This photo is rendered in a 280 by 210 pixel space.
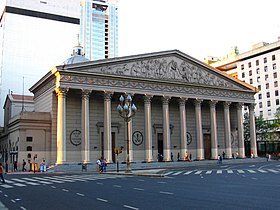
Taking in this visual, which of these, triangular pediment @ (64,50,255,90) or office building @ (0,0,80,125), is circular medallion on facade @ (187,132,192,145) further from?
office building @ (0,0,80,125)

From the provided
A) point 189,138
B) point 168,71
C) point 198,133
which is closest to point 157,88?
point 168,71

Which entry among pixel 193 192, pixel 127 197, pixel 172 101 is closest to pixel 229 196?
pixel 193 192

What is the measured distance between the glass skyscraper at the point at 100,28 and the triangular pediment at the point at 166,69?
372 feet

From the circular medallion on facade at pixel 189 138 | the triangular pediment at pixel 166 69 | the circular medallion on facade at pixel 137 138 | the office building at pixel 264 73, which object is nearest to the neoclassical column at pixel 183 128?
the triangular pediment at pixel 166 69

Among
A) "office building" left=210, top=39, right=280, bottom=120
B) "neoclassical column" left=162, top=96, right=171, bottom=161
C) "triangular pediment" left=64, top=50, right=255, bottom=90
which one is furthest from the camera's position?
"office building" left=210, top=39, right=280, bottom=120

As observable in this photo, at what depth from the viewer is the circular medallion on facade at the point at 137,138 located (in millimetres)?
55250

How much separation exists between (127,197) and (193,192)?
3.49 metres

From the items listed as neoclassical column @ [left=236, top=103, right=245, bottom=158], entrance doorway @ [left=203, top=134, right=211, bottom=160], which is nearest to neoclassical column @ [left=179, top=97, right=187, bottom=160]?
entrance doorway @ [left=203, top=134, right=211, bottom=160]

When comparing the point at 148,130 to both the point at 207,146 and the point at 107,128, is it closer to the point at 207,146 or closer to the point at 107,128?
the point at 107,128

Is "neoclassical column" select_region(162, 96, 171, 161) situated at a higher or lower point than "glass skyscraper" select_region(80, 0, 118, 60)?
lower

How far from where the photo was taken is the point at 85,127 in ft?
158

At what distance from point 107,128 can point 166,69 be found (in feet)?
46.2

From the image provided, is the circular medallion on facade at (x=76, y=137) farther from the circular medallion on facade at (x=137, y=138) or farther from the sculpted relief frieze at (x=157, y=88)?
the circular medallion on facade at (x=137, y=138)

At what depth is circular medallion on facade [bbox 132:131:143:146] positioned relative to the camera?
181ft
